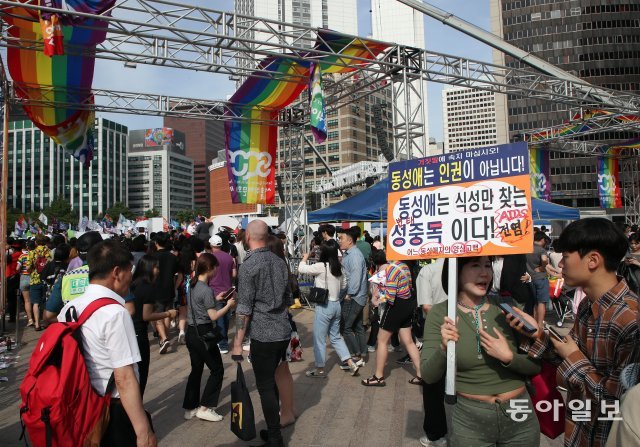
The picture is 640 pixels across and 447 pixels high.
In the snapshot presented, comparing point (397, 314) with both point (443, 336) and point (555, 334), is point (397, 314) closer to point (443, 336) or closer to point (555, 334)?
point (443, 336)

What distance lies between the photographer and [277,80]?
38.7 feet

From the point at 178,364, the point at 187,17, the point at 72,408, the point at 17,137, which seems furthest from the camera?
the point at 17,137

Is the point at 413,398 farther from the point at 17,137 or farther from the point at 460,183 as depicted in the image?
the point at 17,137

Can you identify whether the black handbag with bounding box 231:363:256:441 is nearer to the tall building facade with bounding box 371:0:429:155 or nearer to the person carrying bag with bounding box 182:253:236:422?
the person carrying bag with bounding box 182:253:236:422

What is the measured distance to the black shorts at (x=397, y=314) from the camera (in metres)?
5.32

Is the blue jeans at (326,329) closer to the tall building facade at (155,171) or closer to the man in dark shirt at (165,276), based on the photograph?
the man in dark shirt at (165,276)

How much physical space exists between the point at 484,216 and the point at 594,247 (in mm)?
490

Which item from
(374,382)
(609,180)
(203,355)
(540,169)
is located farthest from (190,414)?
(609,180)

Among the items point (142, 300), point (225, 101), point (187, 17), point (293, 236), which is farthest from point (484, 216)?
point (293, 236)

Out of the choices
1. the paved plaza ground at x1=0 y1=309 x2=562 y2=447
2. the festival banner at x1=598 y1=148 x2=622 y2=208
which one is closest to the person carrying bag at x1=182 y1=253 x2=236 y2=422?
the paved plaza ground at x1=0 y1=309 x2=562 y2=447

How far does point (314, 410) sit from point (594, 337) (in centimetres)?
351

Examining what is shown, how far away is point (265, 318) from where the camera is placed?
375 cm

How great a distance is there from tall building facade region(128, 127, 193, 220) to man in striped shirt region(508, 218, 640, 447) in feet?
414

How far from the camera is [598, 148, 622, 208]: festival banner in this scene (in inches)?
885
